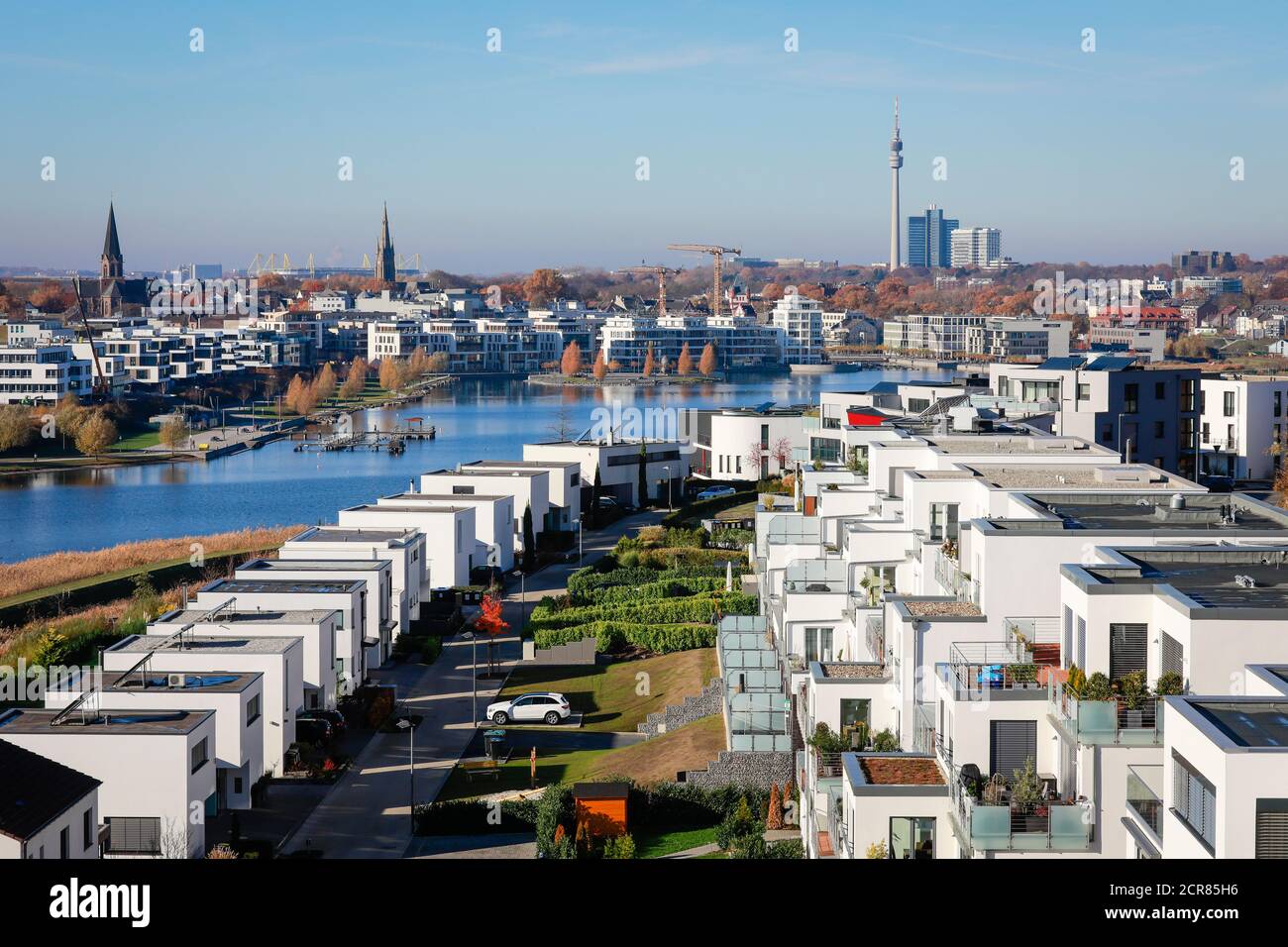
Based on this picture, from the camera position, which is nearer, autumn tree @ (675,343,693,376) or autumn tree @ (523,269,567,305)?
autumn tree @ (675,343,693,376)

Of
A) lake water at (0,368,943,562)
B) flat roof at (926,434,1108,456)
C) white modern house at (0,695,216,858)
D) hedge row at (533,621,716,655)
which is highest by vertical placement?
flat roof at (926,434,1108,456)

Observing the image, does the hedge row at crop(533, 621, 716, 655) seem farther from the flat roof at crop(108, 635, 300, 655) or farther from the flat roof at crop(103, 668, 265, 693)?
the flat roof at crop(103, 668, 265, 693)

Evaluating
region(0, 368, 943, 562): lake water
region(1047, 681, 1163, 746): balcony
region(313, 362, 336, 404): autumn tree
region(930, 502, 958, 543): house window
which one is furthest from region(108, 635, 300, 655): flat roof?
region(313, 362, 336, 404): autumn tree

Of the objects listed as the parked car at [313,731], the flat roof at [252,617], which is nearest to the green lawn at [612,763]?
the parked car at [313,731]

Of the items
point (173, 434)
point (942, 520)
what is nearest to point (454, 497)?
point (942, 520)

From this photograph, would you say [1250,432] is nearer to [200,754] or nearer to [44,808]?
[200,754]
